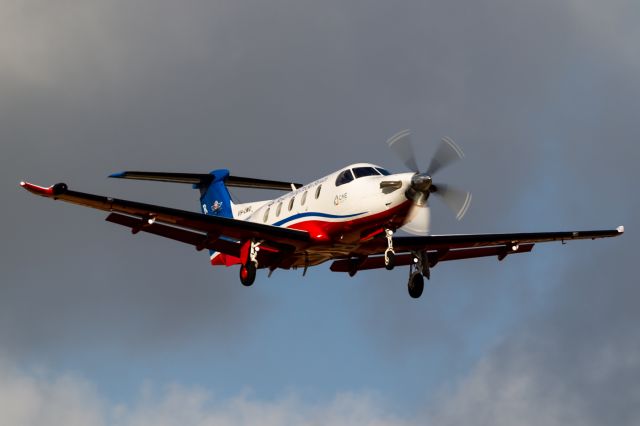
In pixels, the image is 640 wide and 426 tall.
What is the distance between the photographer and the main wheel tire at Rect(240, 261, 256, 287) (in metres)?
38.3

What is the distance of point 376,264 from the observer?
42469 millimetres

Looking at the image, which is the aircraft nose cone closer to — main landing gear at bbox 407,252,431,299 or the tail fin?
main landing gear at bbox 407,252,431,299

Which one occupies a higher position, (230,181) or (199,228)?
(230,181)

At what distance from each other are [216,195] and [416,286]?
11153mm

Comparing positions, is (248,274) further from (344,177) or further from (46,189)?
(46,189)

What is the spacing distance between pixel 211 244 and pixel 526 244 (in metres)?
13.2

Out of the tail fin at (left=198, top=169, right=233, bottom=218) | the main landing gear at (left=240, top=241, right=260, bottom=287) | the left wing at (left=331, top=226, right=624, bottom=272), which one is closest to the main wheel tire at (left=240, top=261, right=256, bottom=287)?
the main landing gear at (left=240, top=241, right=260, bottom=287)

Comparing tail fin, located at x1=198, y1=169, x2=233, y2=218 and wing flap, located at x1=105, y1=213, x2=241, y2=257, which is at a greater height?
tail fin, located at x1=198, y1=169, x2=233, y2=218

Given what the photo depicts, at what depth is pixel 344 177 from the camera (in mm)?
37781

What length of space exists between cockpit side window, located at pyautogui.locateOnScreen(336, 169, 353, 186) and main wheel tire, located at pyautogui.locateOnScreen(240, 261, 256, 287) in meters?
4.40

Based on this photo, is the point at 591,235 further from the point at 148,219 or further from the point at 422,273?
the point at 148,219

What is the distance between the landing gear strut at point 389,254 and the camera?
36.1 metres

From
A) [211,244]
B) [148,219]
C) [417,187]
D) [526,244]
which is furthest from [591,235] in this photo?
[148,219]

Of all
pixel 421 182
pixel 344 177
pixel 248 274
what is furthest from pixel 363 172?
pixel 248 274
